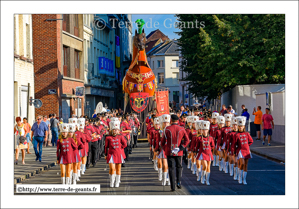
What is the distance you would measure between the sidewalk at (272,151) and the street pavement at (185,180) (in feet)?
1.25

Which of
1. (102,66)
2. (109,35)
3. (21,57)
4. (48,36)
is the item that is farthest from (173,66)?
(21,57)

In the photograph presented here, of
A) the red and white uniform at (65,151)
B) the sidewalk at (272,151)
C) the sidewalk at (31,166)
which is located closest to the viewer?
the red and white uniform at (65,151)

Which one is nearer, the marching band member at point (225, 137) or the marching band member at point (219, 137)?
the marching band member at point (225, 137)

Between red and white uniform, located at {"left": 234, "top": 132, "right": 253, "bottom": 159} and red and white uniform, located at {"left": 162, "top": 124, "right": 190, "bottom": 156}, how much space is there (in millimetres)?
2205

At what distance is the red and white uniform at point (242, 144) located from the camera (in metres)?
15.0

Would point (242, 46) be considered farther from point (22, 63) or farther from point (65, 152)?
point (65, 152)

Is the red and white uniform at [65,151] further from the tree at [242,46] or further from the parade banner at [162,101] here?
the parade banner at [162,101]

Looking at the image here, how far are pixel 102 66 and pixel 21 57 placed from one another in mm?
18579

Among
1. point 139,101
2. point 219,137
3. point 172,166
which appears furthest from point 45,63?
point 172,166

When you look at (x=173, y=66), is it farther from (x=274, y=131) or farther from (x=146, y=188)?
(x=146, y=188)

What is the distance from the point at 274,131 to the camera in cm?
2914

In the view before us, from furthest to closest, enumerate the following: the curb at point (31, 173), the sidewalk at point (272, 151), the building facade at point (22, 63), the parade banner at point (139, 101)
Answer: the parade banner at point (139, 101) < the building facade at point (22, 63) < the sidewalk at point (272, 151) < the curb at point (31, 173)

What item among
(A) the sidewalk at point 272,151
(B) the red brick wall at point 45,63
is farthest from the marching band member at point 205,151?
(B) the red brick wall at point 45,63

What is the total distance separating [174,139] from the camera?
13.6 meters
